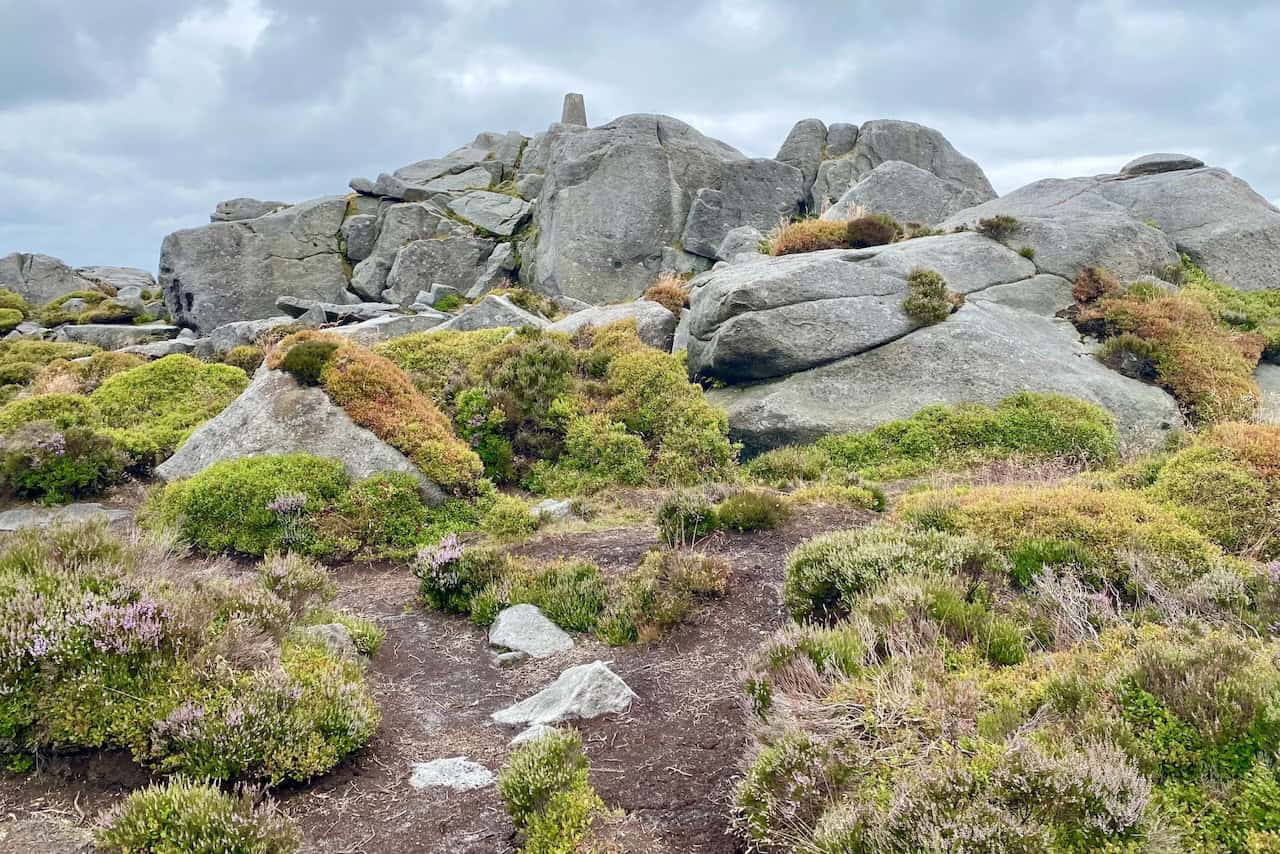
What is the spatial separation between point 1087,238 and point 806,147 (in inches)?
911

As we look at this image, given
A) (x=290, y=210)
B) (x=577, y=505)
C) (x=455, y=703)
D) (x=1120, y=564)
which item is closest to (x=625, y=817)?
(x=455, y=703)

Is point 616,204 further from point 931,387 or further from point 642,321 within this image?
point 931,387

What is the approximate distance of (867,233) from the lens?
2364cm

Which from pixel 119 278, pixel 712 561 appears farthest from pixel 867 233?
pixel 119 278

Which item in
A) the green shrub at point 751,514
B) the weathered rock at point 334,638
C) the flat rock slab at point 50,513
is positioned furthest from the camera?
the flat rock slab at point 50,513

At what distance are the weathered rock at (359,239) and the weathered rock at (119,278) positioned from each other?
63.1ft

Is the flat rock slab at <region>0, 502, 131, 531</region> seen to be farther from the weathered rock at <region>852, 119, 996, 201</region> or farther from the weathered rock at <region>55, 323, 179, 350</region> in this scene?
the weathered rock at <region>852, 119, 996, 201</region>

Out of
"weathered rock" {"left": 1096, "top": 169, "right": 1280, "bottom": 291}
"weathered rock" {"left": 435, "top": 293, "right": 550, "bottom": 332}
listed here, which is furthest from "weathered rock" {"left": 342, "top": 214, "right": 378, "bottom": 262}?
"weathered rock" {"left": 1096, "top": 169, "right": 1280, "bottom": 291}

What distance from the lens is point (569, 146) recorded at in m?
39.5

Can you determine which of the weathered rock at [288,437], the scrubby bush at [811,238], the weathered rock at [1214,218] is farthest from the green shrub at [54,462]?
the weathered rock at [1214,218]

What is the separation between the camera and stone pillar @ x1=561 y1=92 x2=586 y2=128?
174 feet

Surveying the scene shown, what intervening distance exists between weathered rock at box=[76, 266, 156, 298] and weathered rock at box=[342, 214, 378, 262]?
63.1 ft

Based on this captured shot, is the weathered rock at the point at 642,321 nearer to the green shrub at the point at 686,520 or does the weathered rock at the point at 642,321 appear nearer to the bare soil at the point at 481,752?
the green shrub at the point at 686,520

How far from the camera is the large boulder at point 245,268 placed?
136ft
